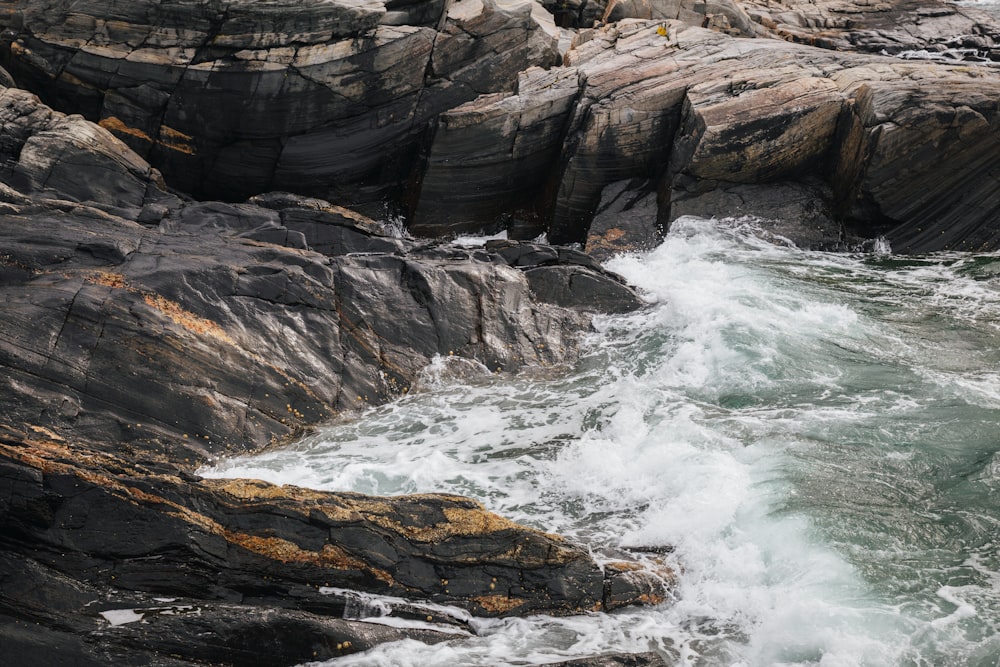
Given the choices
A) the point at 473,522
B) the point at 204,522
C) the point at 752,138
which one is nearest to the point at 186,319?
the point at 204,522

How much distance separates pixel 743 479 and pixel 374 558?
4.06 m

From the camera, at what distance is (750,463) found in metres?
9.89

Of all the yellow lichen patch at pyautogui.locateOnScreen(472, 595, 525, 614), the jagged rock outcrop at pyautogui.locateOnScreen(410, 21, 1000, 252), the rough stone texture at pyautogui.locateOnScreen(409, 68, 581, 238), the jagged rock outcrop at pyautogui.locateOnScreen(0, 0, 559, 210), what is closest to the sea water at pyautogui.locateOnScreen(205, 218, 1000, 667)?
the yellow lichen patch at pyautogui.locateOnScreen(472, 595, 525, 614)

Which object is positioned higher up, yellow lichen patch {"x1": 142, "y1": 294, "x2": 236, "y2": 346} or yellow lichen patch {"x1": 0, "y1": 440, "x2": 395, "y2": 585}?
yellow lichen patch {"x1": 142, "y1": 294, "x2": 236, "y2": 346}

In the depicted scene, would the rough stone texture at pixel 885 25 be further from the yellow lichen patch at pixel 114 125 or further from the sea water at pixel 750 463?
A: the yellow lichen patch at pixel 114 125

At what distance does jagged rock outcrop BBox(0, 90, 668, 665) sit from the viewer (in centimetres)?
691

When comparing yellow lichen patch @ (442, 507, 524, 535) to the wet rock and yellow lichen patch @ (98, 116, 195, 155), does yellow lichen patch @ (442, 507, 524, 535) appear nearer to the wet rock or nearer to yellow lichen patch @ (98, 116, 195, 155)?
the wet rock

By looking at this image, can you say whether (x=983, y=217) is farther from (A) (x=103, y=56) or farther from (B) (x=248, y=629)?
(A) (x=103, y=56)

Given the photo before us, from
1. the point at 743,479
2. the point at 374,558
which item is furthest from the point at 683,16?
the point at 374,558

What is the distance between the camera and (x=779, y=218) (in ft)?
57.5

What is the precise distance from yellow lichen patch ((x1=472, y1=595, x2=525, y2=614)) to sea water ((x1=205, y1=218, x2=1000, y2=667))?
12cm

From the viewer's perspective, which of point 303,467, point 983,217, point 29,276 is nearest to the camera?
point 303,467

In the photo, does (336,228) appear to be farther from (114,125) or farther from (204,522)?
(204,522)

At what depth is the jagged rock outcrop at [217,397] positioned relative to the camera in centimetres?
691
